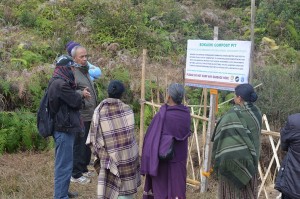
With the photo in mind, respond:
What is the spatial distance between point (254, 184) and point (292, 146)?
0.59 m

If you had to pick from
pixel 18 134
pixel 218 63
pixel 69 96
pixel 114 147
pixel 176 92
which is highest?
pixel 218 63

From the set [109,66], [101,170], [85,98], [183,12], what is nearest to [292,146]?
[101,170]

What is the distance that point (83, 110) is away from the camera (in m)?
5.45

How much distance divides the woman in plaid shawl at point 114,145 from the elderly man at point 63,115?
45 centimetres

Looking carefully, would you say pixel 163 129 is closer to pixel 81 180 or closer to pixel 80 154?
pixel 80 154

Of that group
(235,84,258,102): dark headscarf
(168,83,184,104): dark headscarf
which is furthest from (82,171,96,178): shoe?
(235,84,258,102): dark headscarf

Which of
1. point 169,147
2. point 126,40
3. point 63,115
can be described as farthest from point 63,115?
point 126,40

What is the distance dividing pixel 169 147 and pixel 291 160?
45.2 inches

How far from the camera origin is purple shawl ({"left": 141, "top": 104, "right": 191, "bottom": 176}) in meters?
4.00

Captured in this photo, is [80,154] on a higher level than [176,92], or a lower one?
lower

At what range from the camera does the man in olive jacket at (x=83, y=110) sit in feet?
17.3

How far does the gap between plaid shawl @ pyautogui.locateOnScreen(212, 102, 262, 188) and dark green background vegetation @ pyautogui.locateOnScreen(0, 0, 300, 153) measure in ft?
10.9

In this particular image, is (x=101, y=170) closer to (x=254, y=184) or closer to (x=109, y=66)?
(x=254, y=184)

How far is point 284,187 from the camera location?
3.74m
